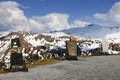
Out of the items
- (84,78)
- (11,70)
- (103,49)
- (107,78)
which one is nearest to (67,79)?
(84,78)

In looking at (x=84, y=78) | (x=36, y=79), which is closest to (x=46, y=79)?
(x=36, y=79)

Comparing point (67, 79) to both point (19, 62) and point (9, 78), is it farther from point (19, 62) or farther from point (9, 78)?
point (19, 62)

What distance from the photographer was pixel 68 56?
287 feet

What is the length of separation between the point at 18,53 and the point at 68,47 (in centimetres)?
3119

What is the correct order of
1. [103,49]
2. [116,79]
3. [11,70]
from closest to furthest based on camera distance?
[116,79] < [11,70] < [103,49]

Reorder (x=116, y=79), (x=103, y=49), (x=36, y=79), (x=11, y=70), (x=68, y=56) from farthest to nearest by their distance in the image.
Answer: (x=103, y=49) → (x=68, y=56) → (x=11, y=70) → (x=36, y=79) → (x=116, y=79)

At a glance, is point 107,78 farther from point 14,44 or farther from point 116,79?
point 14,44

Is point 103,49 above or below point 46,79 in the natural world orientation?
above

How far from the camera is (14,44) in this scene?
2381 inches

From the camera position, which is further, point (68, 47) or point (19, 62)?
point (68, 47)

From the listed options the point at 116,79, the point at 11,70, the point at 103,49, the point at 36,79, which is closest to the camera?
the point at 116,79

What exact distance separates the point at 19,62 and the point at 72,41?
3344 cm

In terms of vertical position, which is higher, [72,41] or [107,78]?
[72,41]

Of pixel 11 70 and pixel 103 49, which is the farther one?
pixel 103 49
